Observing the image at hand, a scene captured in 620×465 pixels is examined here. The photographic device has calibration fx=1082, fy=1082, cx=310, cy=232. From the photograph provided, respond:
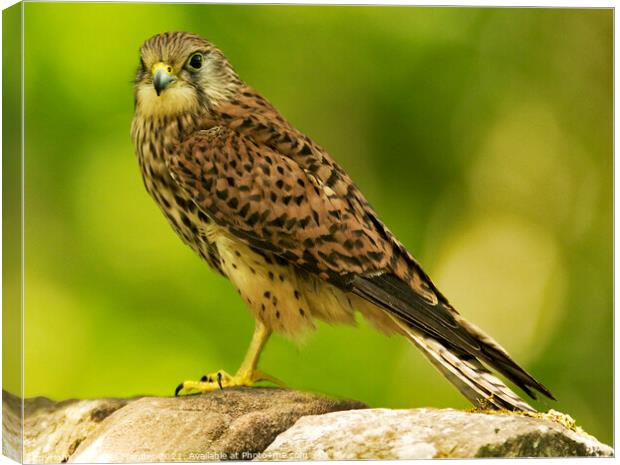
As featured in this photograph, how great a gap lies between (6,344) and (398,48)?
2.43 meters

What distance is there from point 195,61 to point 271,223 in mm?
905

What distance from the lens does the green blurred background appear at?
5.25 metres

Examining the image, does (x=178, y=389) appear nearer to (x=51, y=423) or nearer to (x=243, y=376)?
(x=243, y=376)

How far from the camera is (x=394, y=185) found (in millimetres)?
5496

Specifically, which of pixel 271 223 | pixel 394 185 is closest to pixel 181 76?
pixel 271 223

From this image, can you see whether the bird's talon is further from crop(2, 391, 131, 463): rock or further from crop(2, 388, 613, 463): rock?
crop(2, 391, 131, 463): rock

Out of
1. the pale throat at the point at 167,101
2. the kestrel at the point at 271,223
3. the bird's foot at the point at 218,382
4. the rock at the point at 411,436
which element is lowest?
the rock at the point at 411,436

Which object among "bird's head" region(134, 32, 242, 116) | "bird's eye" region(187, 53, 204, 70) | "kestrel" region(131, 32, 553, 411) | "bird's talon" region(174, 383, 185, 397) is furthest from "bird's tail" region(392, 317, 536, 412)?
"bird's eye" region(187, 53, 204, 70)

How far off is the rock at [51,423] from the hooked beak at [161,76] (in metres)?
1.55

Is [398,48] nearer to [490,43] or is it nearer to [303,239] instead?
[490,43]

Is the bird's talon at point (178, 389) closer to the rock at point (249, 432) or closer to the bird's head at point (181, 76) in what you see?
the rock at point (249, 432)

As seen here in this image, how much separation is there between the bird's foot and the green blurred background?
56 millimetres

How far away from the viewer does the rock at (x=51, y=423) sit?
5145 mm

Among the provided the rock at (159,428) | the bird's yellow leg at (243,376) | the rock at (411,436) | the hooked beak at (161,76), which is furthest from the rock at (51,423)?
the hooked beak at (161,76)
